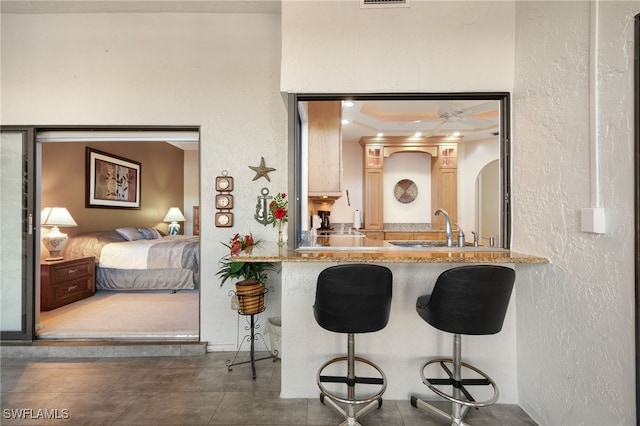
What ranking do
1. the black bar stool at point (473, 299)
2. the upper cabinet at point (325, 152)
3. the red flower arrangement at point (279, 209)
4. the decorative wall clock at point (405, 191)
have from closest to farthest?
the black bar stool at point (473, 299) < the red flower arrangement at point (279, 209) < the upper cabinet at point (325, 152) < the decorative wall clock at point (405, 191)

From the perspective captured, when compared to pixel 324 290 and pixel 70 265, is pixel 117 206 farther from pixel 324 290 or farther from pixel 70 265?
pixel 324 290

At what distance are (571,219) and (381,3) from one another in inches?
76.0

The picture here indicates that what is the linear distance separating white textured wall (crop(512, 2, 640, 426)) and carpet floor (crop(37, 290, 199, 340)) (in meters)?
2.87

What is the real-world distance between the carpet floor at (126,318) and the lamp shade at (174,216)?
2.43 meters

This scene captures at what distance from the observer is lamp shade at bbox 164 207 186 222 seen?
6473 mm

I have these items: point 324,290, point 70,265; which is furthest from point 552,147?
point 70,265

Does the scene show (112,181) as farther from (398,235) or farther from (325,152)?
(398,235)

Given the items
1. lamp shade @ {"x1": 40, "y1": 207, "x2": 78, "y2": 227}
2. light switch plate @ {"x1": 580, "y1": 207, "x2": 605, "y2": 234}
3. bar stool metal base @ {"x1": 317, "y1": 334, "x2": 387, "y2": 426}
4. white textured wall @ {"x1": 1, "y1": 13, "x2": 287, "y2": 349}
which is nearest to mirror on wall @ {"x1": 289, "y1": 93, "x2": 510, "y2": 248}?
white textured wall @ {"x1": 1, "y1": 13, "x2": 287, "y2": 349}

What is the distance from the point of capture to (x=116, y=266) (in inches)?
164

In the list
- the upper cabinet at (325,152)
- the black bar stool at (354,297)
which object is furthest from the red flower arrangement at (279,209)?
the black bar stool at (354,297)

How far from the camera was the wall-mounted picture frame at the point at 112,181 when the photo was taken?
15.4ft

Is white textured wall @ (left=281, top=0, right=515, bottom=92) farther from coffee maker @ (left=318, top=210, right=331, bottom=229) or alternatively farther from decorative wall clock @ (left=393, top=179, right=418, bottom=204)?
decorative wall clock @ (left=393, top=179, right=418, bottom=204)

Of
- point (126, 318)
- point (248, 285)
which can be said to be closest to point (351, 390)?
point (248, 285)

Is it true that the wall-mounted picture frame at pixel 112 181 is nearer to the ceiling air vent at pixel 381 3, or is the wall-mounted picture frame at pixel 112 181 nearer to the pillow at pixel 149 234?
the pillow at pixel 149 234
